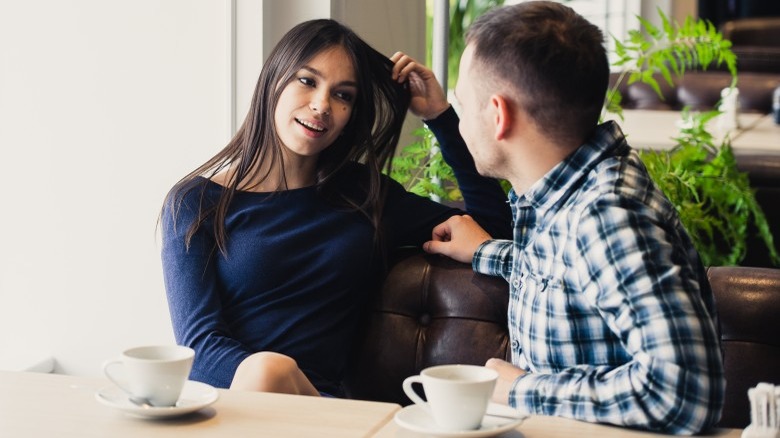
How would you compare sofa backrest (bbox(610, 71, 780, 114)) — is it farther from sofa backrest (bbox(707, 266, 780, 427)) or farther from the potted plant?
sofa backrest (bbox(707, 266, 780, 427))

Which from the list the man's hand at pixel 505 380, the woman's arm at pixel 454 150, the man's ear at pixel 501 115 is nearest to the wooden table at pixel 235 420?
the man's hand at pixel 505 380

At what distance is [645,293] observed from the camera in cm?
136

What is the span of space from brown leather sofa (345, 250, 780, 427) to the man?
13.6 inches

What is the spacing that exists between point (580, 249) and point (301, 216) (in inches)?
33.0

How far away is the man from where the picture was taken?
134 cm

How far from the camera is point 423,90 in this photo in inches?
90.6

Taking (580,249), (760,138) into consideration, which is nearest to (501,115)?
(580,249)

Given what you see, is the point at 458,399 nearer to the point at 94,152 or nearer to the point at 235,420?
the point at 235,420

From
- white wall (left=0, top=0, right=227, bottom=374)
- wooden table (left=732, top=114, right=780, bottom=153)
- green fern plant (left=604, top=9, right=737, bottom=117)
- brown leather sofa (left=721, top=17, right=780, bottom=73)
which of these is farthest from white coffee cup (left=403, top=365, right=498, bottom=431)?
brown leather sofa (left=721, top=17, right=780, bottom=73)

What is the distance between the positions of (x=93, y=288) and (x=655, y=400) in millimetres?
1758

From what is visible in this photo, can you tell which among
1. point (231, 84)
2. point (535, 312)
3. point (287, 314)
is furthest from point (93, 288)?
point (535, 312)

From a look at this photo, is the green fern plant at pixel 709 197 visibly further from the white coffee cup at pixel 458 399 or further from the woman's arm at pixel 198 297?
the white coffee cup at pixel 458 399

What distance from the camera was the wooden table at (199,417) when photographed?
127 cm

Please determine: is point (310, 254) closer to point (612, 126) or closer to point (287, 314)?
point (287, 314)
